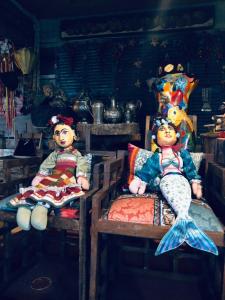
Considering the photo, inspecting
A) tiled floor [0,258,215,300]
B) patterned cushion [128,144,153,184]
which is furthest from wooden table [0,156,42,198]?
patterned cushion [128,144,153,184]

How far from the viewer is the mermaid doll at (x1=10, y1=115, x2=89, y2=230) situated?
7.64 ft

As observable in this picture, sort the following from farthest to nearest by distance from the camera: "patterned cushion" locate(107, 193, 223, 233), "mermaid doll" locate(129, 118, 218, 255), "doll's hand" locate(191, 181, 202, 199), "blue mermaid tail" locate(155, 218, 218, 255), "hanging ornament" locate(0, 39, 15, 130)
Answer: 1. "hanging ornament" locate(0, 39, 15, 130)
2. "doll's hand" locate(191, 181, 202, 199)
3. "mermaid doll" locate(129, 118, 218, 255)
4. "patterned cushion" locate(107, 193, 223, 233)
5. "blue mermaid tail" locate(155, 218, 218, 255)

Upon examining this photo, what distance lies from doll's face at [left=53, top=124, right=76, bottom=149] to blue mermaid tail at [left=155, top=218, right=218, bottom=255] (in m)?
1.49

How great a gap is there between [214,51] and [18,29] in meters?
3.08

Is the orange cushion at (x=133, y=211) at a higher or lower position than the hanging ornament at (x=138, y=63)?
lower

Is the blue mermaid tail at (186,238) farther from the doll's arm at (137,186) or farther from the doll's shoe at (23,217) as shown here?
the doll's shoe at (23,217)

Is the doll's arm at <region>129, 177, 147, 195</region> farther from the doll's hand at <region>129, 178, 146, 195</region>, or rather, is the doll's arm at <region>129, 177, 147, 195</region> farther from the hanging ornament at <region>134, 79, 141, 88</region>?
the hanging ornament at <region>134, 79, 141, 88</region>

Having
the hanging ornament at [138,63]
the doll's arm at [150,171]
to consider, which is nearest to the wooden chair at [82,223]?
the doll's arm at [150,171]

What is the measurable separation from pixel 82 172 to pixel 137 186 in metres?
0.57

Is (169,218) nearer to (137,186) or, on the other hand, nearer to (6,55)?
(137,186)

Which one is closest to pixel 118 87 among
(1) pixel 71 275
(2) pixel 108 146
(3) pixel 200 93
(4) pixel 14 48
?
(2) pixel 108 146

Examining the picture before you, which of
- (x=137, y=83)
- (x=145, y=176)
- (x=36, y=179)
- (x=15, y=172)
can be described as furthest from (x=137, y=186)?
(x=137, y=83)

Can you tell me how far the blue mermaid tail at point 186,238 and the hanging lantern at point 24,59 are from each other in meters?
3.67

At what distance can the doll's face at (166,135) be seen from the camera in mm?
2760
